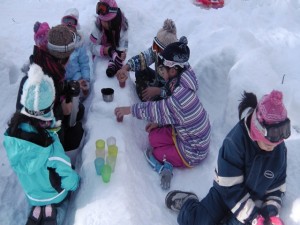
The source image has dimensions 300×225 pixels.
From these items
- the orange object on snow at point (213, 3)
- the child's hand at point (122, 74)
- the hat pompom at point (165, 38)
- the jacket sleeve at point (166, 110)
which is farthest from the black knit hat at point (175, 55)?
the orange object on snow at point (213, 3)

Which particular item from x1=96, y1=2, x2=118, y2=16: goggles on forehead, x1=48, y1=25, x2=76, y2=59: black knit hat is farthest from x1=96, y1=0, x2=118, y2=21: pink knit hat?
x1=48, y1=25, x2=76, y2=59: black knit hat

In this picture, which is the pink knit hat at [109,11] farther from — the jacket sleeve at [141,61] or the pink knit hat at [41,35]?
the pink knit hat at [41,35]

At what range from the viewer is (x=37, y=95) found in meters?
2.04

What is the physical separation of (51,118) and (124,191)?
2.41 feet

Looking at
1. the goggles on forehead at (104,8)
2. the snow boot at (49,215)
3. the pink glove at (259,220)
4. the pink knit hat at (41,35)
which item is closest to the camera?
the pink glove at (259,220)

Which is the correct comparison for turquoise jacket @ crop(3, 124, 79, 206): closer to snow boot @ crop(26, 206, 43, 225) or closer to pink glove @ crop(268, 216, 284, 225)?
snow boot @ crop(26, 206, 43, 225)

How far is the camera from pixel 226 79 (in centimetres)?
368

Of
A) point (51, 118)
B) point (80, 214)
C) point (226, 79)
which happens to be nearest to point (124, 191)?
point (80, 214)

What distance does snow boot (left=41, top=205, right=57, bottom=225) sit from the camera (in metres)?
2.38

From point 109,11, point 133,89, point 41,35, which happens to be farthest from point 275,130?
point 109,11

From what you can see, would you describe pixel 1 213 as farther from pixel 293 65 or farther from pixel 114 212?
pixel 293 65

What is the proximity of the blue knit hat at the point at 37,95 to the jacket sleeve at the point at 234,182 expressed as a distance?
4.03 feet

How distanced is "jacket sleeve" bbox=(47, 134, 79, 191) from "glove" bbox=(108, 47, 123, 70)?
1579mm

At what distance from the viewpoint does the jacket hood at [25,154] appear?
82.0 inches
